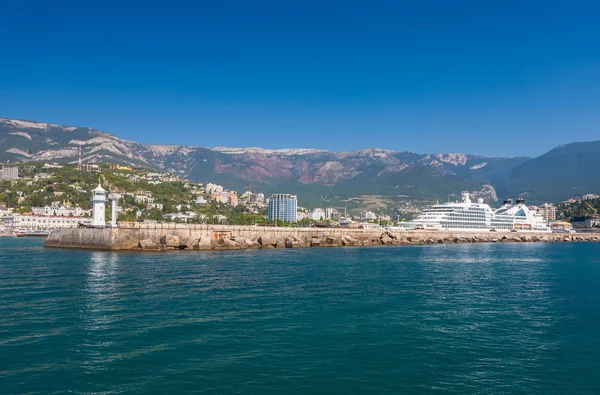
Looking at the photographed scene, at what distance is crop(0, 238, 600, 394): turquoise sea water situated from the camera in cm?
1639

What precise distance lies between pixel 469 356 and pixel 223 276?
938 inches

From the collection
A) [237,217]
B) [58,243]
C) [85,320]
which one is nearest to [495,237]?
[237,217]

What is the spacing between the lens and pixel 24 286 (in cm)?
3322

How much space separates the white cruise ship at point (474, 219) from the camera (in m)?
120

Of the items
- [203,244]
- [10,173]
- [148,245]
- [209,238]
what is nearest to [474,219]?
[209,238]

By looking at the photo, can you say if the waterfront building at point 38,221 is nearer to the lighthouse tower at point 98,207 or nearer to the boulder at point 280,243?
the lighthouse tower at point 98,207

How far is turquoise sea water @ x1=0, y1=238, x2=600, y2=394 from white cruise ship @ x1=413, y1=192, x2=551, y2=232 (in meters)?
79.7

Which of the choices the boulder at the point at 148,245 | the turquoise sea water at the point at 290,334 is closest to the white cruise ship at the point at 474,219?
the boulder at the point at 148,245

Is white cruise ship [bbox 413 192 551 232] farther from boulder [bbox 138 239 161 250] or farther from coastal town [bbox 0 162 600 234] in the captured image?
boulder [bbox 138 239 161 250]

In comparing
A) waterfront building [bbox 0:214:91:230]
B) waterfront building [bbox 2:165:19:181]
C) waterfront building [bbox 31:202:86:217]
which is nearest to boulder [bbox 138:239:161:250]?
waterfront building [bbox 0:214:91:230]

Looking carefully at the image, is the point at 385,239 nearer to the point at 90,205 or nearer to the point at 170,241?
the point at 170,241

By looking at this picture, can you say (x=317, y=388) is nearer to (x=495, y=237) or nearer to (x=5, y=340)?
(x=5, y=340)

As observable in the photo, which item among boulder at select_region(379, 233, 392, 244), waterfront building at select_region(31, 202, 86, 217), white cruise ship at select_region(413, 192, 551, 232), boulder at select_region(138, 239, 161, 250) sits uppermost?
waterfront building at select_region(31, 202, 86, 217)

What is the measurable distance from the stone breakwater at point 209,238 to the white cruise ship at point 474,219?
1530 centimetres
